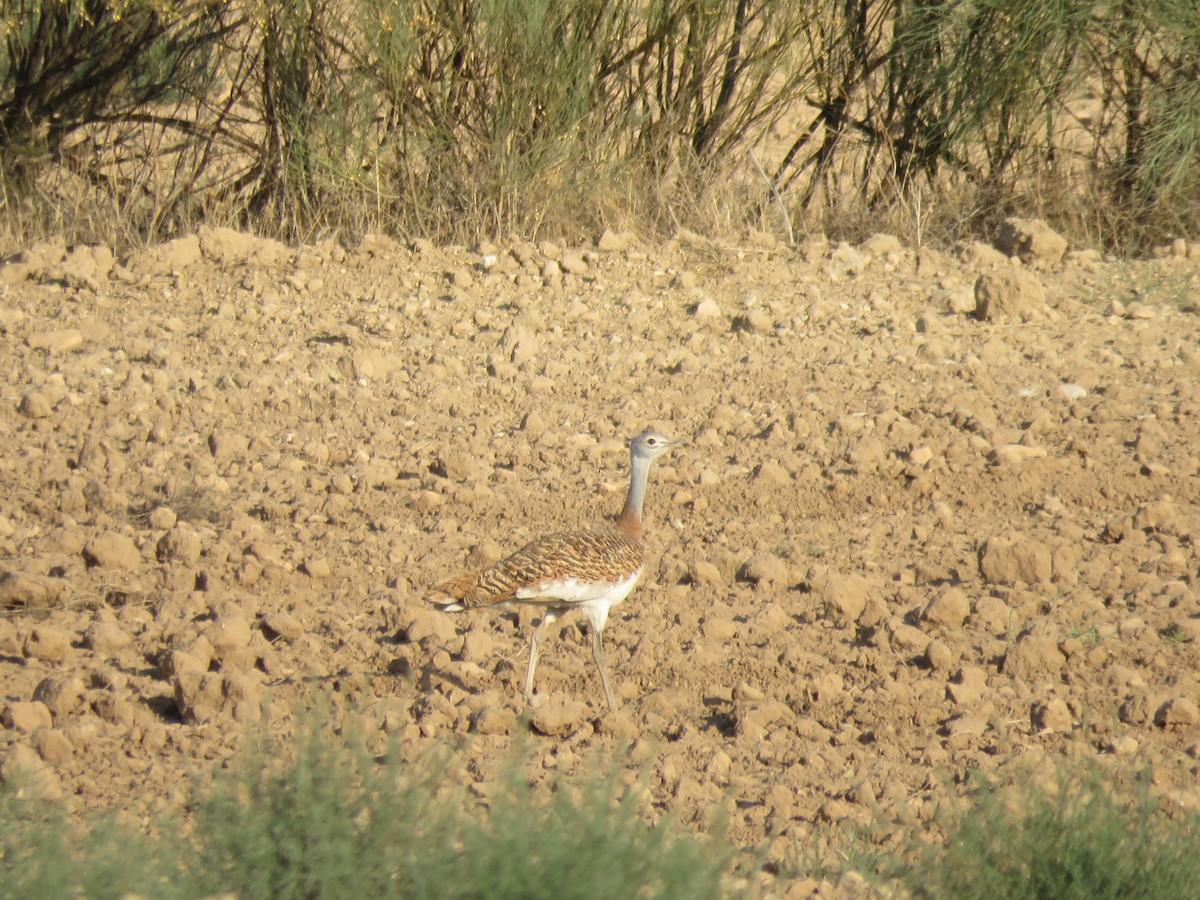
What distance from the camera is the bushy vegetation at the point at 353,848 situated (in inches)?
123

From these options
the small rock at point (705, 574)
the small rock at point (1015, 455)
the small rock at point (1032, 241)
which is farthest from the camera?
the small rock at point (1032, 241)

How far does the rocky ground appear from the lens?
16.6 feet

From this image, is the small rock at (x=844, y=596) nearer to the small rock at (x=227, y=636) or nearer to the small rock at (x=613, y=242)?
the small rock at (x=227, y=636)

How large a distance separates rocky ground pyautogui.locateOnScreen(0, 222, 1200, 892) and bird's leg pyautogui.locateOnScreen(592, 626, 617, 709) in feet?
0.31

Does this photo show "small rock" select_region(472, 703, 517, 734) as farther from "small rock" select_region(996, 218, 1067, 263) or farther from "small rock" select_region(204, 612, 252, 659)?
"small rock" select_region(996, 218, 1067, 263)

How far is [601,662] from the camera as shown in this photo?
539cm

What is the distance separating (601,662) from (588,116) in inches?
227

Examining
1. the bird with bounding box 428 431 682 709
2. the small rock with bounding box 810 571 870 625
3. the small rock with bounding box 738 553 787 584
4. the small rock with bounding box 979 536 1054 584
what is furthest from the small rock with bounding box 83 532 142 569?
the small rock with bounding box 979 536 1054 584

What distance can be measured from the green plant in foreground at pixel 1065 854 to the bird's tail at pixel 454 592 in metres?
2.00

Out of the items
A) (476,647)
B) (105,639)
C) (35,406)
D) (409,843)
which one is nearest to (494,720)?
(476,647)

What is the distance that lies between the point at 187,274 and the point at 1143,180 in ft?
20.9

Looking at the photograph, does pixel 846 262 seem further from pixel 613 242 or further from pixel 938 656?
pixel 938 656

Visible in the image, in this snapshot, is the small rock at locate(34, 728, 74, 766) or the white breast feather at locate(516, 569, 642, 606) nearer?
the small rock at locate(34, 728, 74, 766)

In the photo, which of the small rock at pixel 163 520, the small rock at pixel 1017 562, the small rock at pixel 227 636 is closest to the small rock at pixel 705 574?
the small rock at pixel 1017 562
